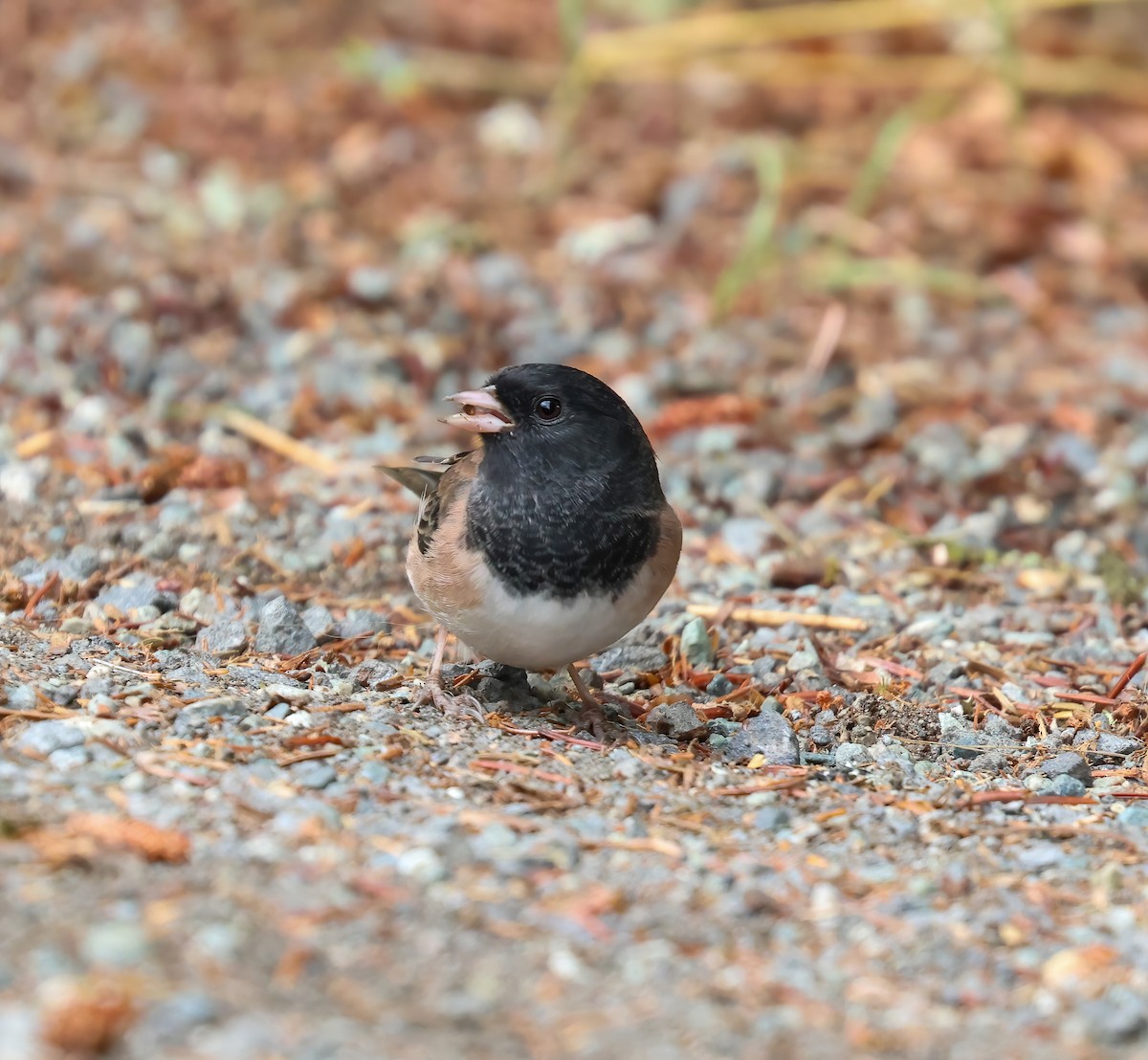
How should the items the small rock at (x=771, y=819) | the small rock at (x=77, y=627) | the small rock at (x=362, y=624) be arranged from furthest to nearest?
the small rock at (x=362, y=624)
the small rock at (x=77, y=627)
the small rock at (x=771, y=819)

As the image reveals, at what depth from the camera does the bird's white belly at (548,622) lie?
3139mm

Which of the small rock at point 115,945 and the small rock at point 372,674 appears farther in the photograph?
the small rock at point 372,674

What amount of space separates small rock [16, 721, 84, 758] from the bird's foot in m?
0.74

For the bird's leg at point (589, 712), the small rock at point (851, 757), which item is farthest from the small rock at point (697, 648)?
the small rock at point (851, 757)

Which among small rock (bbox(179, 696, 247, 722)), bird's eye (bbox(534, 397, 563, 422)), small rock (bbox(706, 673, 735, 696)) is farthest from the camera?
small rock (bbox(706, 673, 735, 696))

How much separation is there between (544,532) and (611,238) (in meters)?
3.52

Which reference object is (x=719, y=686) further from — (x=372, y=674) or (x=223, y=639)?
(x=223, y=639)

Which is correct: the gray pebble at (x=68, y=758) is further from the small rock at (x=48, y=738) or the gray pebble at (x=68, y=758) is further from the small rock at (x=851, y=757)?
the small rock at (x=851, y=757)

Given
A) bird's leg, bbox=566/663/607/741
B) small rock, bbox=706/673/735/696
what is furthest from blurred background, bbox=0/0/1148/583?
bird's leg, bbox=566/663/607/741

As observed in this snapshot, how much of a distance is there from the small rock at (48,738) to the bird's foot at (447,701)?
0.74 m

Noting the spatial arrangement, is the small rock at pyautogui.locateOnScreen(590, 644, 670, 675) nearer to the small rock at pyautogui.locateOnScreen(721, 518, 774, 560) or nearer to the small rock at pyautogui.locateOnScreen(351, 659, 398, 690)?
the small rock at pyautogui.locateOnScreen(351, 659, 398, 690)

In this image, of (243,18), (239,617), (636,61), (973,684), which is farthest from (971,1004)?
(243,18)

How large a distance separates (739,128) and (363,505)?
12.1 feet

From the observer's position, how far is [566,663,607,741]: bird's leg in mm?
3332
